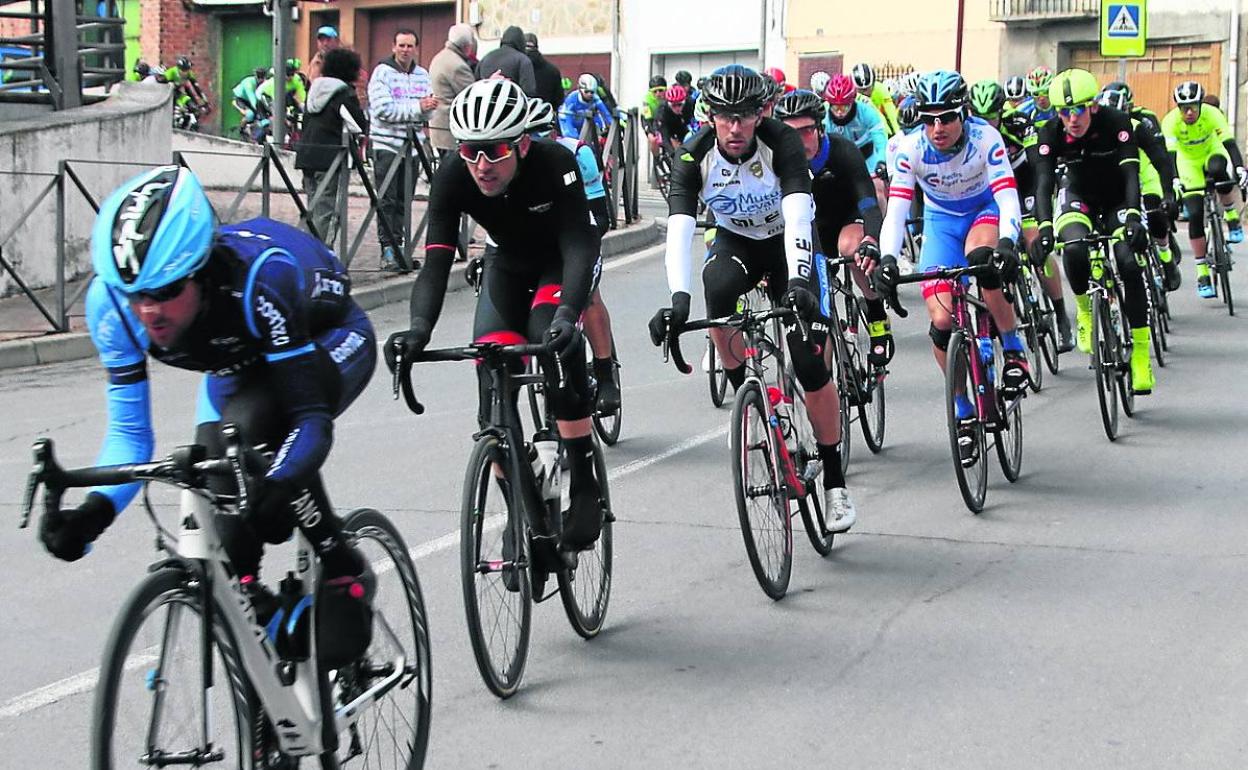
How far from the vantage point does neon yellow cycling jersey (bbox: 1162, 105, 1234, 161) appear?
17406mm

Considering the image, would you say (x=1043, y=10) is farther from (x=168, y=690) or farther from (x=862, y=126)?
(x=168, y=690)

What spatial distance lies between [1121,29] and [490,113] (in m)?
18.2

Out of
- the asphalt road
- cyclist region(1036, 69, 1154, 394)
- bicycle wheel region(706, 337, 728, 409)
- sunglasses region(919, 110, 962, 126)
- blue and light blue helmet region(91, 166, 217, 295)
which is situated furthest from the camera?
bicycle wheel region(706, 337, 728, 409)

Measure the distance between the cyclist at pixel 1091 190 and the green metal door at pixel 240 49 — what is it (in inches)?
1467

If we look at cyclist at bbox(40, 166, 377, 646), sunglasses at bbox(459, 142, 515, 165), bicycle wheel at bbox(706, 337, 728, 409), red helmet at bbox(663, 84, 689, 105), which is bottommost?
bicycle wheel at bbox(706, 337, 728, 409)

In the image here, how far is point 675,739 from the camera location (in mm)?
5445

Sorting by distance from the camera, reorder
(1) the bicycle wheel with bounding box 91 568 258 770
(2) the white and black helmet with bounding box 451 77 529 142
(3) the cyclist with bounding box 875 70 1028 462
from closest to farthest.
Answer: (1) the bicycle wheel with bounding box 91 568 258 770
(2) the white and black helmet with bounding box 451 77 529 142
(3) the cyclist with bounding box 875 70 1028 462

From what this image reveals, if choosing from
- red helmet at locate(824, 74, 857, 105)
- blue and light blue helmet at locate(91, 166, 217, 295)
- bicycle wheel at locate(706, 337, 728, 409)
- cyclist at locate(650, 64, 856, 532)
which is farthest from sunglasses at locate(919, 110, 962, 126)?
blue and light blue helmet at locate(91, 166, 217, 295)

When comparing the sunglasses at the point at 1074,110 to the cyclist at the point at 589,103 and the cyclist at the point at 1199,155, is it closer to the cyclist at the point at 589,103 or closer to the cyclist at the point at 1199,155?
the cyclist at the point at 1199,155

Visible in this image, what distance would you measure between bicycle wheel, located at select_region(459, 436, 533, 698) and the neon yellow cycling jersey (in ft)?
42.2

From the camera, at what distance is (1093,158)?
11.6m

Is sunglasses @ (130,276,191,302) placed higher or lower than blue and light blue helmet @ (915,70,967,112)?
lower

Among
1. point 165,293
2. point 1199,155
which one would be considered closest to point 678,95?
point 1199,155

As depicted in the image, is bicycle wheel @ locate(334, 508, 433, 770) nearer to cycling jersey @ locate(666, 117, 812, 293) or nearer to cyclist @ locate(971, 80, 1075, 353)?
cycling jersey @ locate(666, 117, 812, 293)
